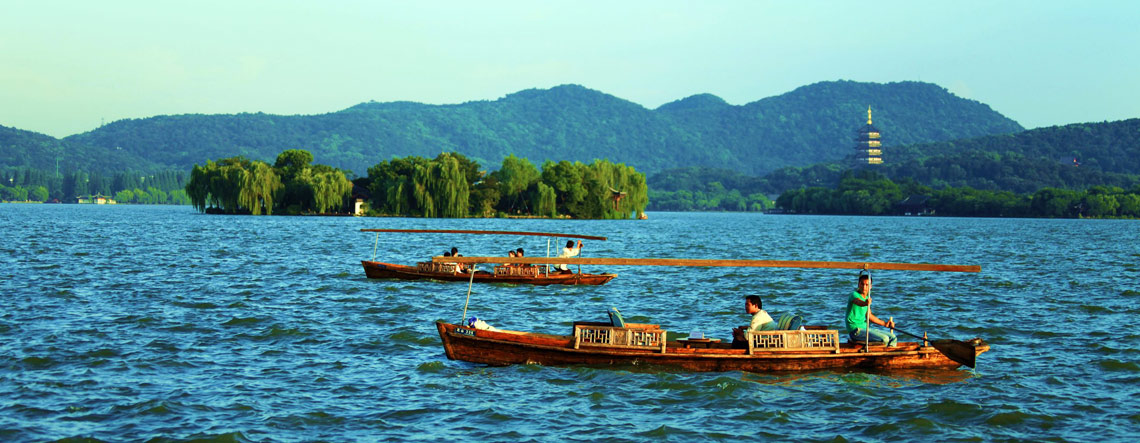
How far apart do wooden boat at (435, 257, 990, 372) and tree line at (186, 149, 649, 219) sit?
96.7m

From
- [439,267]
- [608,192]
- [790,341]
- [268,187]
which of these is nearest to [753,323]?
[790,341]

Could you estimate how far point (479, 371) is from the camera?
19328 millimetres

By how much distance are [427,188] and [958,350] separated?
102m

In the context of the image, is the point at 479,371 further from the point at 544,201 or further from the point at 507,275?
the point at 544,201

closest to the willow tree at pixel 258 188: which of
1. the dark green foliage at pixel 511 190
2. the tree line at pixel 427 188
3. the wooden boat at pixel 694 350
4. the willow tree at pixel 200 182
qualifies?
the tree line at pixel 427 188

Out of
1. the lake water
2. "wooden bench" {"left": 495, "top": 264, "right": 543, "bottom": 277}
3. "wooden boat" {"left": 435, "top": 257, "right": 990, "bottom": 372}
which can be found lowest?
the lake water

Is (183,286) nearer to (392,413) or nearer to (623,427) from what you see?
(392,413)

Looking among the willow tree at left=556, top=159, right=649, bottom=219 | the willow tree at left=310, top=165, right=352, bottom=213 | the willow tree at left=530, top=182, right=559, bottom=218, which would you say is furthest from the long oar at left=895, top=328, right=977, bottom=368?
the willow tree at left=556, top=159, right=649, bottom=219

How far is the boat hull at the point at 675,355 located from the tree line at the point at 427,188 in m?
96.6

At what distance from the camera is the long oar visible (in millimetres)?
18922

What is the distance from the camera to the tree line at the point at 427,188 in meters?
118

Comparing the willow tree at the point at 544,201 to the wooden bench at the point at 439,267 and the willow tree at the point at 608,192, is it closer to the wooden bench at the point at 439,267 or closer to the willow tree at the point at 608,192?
the willow tree at the point at 608,192

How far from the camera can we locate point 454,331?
19.8 meters

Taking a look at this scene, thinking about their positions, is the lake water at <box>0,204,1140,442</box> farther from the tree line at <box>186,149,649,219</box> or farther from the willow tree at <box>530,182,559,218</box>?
the willow tree at <box>530,182,559,218</box>
